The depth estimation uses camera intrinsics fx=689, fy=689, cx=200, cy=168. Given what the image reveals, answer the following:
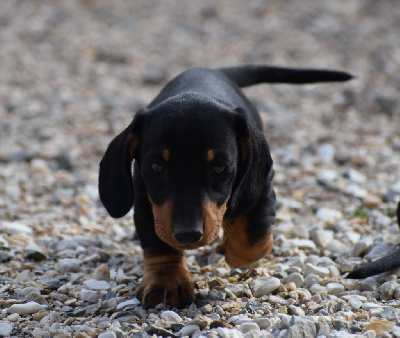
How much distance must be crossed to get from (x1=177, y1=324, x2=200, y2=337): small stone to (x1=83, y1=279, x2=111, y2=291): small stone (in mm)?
899

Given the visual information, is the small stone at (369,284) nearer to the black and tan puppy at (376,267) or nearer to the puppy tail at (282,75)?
the black and tan puppy at (376,267)

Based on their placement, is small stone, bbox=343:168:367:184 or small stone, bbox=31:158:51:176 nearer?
small stone, bbox=343:168:367:184

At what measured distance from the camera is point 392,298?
382 cm

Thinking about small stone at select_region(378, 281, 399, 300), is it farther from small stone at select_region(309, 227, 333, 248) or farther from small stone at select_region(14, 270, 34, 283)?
small stone at select_region(14, 270, 34, 283)

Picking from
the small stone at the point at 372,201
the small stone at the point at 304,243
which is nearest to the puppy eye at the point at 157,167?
the small stone at the point at 304,243

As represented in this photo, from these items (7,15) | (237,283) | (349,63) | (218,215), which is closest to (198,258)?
(237,283)

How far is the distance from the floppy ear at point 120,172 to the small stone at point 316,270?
3.94 feet

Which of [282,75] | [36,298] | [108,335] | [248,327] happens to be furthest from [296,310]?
[282,75]

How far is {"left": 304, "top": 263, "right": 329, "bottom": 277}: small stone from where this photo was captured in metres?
4.16

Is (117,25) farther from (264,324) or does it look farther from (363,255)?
(264,324)

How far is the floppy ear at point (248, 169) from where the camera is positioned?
371 cm

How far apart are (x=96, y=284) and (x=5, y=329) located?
785mm

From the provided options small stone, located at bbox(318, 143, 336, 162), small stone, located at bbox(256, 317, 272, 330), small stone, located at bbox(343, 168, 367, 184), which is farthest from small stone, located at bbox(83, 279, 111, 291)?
small stone, located at bbox(318, 143, 336, 162)

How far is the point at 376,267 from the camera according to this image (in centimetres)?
396
